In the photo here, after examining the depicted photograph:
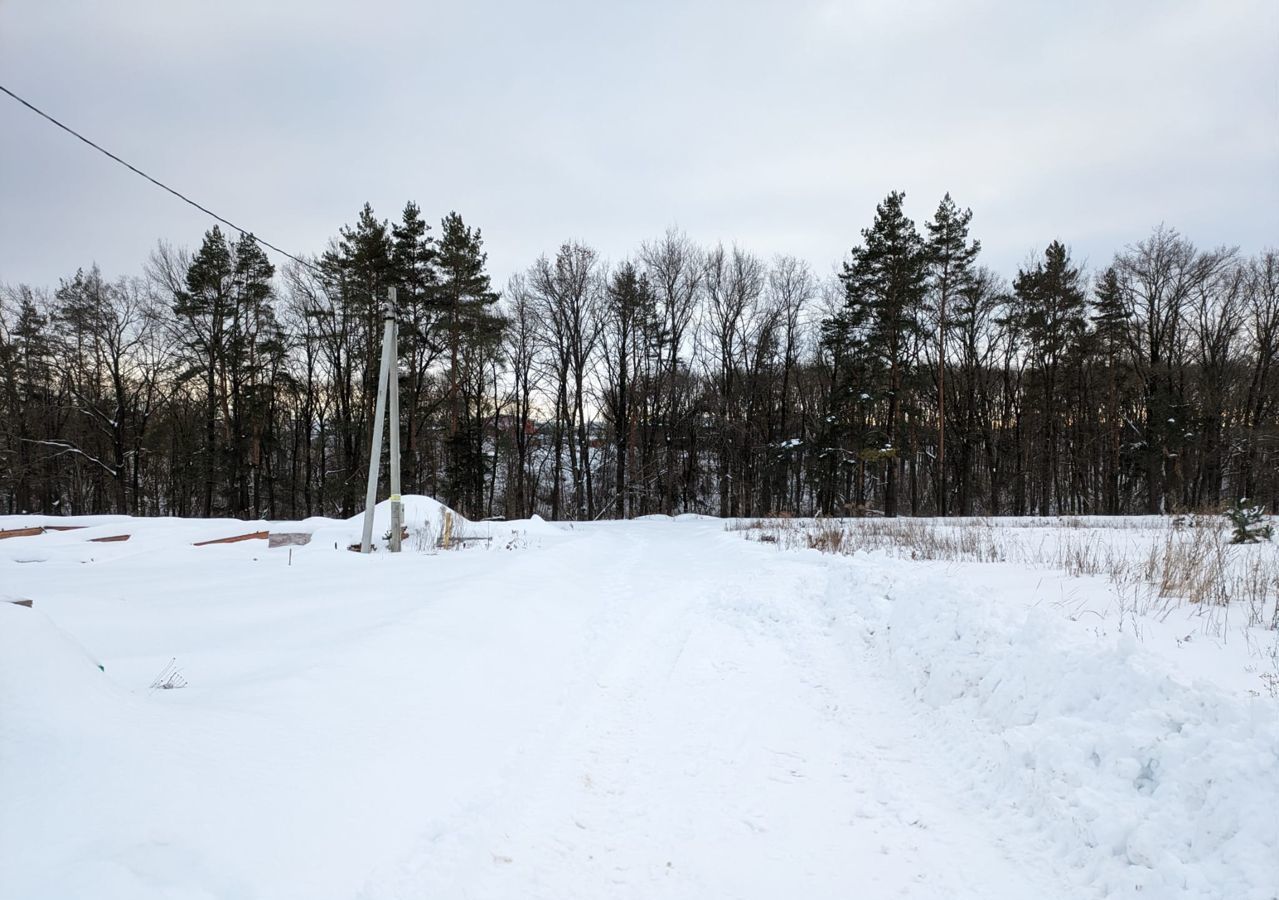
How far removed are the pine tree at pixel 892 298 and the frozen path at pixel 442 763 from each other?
24.6 meters

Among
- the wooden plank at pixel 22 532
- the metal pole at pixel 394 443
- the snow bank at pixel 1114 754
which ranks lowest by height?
the snow bank at pixel 1114 754

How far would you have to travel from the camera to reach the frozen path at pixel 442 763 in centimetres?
198

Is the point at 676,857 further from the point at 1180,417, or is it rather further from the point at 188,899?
the point at 1180,417

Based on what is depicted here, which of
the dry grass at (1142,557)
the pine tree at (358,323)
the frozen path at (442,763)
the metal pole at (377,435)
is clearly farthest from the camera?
the pine tree at (358,323)

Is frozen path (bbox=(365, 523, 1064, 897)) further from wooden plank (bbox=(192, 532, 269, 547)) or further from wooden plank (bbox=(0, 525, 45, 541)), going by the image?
wooden plank (bbox=(0, 525, 45, 541))

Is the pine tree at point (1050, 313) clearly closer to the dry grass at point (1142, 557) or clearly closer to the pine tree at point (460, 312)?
the dry grass at point (1142, 557)

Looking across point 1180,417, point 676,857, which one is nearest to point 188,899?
point 676,857

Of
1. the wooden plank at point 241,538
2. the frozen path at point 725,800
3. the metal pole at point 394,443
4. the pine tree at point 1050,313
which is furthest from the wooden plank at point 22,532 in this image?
the pine tree at point 1050,313

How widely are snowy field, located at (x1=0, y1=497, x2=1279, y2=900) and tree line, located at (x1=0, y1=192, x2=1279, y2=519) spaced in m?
22.0

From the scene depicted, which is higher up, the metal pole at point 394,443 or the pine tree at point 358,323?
the pine tree at point 358,323

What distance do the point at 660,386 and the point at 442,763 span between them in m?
31.2

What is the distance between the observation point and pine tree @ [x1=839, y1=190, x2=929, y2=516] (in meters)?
27.6

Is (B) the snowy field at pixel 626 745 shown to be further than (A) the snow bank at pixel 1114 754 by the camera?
No

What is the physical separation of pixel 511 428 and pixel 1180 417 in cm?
3685
